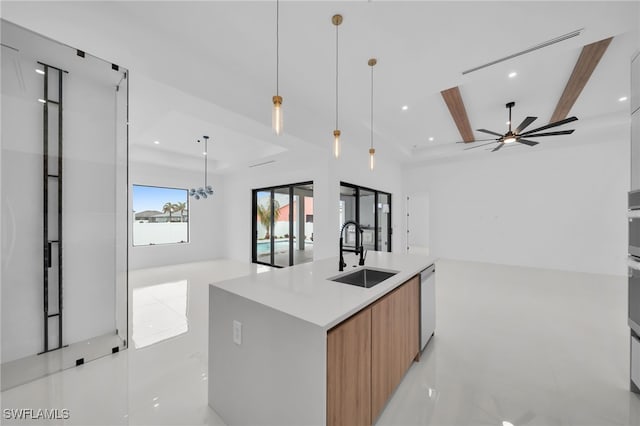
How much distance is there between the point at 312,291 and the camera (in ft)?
5.04

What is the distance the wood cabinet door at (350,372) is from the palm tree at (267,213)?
512cm

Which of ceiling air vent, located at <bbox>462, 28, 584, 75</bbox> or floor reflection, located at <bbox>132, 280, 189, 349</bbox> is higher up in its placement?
ceiling air vent, located at <bbox>462, 28, 584, 75</bbox>

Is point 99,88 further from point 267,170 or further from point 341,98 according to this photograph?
point 267,170

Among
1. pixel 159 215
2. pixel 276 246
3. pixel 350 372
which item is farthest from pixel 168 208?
pixel 350 372

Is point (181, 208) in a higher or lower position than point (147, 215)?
higher

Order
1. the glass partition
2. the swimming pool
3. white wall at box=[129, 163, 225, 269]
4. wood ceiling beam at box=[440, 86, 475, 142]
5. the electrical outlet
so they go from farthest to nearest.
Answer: the swimming pool → white wall at box=[129, 163, 225, 269] → wood ceiling beam at box=[440, 86, 475, 142] → the glass partition → the electrical outlet

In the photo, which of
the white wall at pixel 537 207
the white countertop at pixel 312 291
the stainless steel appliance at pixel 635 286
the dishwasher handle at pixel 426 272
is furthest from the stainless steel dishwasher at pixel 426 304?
the white wall at pixel 537 207

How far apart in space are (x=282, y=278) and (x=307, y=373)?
2.59ft

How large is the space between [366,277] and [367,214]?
4358 millimetres

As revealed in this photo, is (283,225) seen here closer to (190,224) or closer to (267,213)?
(267,213)

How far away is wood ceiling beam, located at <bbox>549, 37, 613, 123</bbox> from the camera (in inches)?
103

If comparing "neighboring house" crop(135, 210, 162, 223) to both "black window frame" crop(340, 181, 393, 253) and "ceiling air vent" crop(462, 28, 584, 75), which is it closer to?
"black window frame" crop(340, 181, 393, 253)

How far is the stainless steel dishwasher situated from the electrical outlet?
163 cm

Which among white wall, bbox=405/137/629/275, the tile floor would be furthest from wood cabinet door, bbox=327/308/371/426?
white wall, bbox=405/137/629/275
